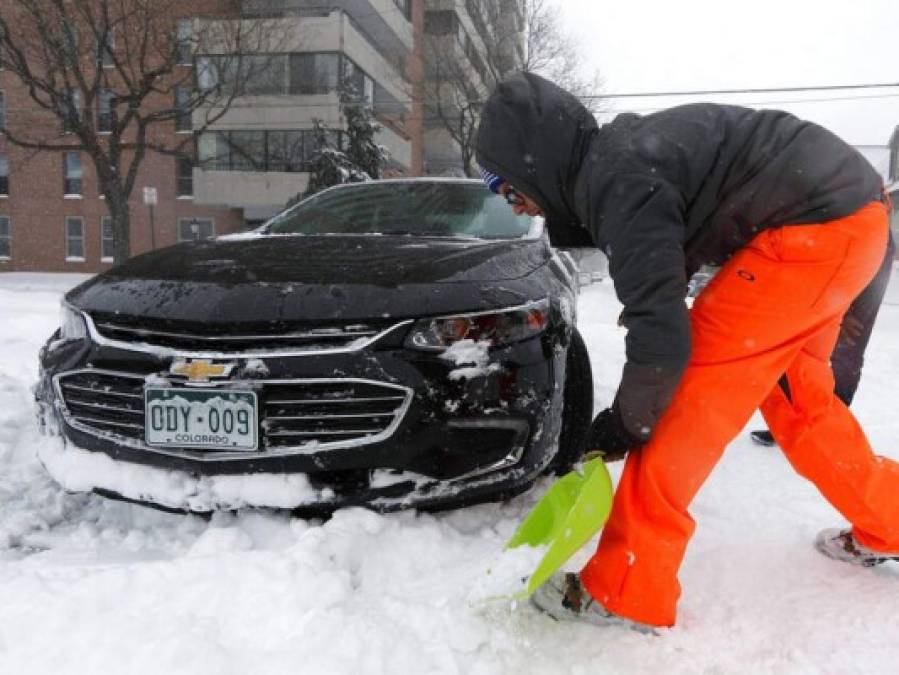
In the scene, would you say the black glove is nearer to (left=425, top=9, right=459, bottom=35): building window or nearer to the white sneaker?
the white sneaker

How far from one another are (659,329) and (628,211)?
257mm

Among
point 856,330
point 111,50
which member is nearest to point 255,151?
point 111,50

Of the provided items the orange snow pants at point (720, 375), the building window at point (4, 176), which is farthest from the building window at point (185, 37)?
the orange snow pants at point (720, 375)

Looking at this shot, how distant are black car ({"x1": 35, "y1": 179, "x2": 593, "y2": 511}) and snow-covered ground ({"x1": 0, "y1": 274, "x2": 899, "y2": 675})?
0.15 metres

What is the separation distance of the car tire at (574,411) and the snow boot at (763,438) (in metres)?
1.15

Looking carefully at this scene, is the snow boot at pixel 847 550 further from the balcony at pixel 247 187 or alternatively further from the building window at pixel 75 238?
the building window at pixel 75 238

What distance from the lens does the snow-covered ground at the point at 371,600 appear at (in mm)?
1425

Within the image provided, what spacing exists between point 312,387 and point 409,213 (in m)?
1.59

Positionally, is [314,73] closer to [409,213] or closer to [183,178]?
[183,178]

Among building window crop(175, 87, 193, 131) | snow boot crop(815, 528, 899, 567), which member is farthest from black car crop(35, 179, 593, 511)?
building window crop(175, 87, 193, 131)

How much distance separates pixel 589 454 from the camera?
1.66 metres

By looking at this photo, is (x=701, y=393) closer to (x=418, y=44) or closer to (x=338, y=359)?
(x=338, y=359)

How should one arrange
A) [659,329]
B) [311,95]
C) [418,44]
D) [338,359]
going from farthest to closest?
1. [418,44]
2. [311,95]
3. [338,359]
4. [659,329]

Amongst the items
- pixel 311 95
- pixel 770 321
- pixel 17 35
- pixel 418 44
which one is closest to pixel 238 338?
pixel 770 321
